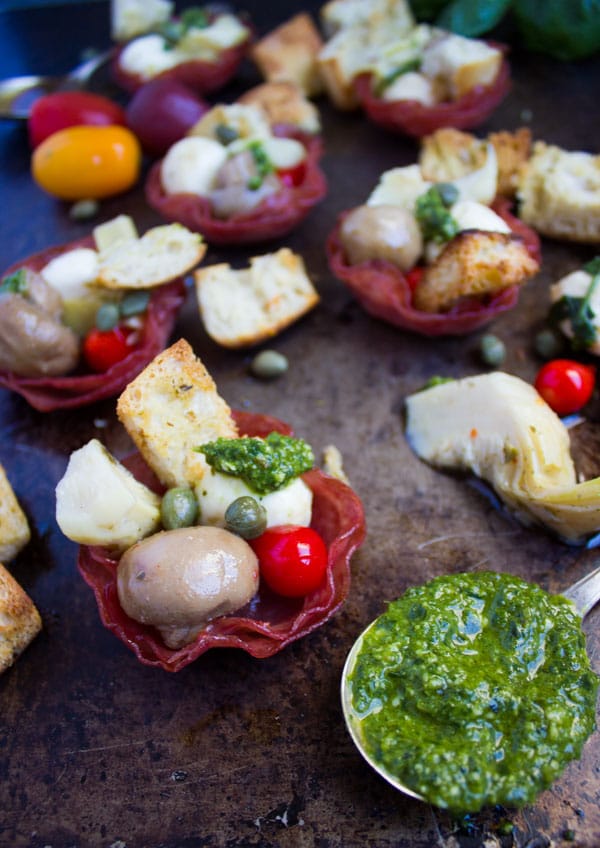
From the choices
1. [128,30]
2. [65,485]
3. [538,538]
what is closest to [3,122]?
[128,30]

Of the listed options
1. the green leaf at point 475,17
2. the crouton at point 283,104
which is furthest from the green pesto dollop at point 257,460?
the green leaf at point 475,17

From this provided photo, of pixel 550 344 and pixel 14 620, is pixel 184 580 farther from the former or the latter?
pixel 550 344

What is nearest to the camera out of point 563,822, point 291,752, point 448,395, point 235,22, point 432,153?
point 563,822

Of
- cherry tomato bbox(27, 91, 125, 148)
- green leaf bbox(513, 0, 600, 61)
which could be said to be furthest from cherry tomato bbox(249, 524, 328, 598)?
green leaf bbox(513, 0, 600, 61)

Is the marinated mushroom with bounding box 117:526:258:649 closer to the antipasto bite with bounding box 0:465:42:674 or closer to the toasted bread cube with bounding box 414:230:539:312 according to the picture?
the antipasto bite with bounding box 0:465:42:674

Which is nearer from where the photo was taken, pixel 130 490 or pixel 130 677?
pixel 130 490

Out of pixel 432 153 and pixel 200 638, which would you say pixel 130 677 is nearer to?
pixel 200 638

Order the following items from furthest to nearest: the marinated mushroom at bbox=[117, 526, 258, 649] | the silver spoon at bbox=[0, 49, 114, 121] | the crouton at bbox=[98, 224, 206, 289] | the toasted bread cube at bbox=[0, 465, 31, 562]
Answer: the silver spoon at bbox=[0, 49, 114, 121]
the crouton at bbox=[98, 224, 206, 289]
the toasted bread cube at bbox=[0, 465, 31, 562]
the marinated mushroom at bbox=[117, 526, 258, 649]
